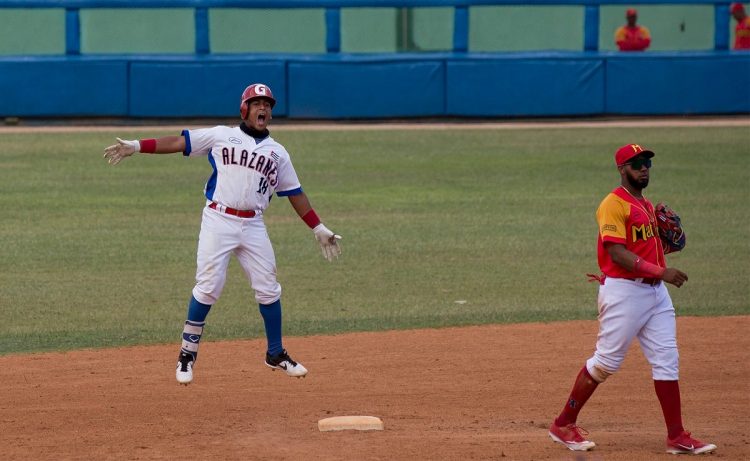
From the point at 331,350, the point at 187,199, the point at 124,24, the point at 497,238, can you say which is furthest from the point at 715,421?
the point at 124,24

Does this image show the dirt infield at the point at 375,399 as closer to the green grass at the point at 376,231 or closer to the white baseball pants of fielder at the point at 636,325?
the white baseball pants of fielder at the point at 636,325

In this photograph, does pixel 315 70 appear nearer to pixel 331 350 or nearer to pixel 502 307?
pixel 502 307

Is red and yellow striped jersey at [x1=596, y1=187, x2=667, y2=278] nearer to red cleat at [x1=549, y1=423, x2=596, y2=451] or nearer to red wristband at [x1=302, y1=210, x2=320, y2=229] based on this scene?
red cleat at [x1=549, y1=423, x2=596, y2=451]

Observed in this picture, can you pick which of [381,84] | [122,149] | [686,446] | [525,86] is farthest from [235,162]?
[525,86]

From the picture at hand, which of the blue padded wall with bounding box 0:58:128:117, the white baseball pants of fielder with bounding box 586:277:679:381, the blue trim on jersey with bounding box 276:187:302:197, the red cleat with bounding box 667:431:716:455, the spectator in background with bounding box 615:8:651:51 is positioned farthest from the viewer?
the spectator in background with bounding box 615:8:651:51

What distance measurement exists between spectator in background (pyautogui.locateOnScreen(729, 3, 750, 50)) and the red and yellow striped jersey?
1574 cm

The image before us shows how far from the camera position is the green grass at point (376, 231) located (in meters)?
10.7

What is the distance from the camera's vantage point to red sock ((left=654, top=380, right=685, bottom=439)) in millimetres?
6605

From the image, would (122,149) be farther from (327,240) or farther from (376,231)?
(376,231)

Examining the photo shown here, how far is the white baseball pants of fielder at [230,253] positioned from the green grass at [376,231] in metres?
2.26

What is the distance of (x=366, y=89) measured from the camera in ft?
67.3

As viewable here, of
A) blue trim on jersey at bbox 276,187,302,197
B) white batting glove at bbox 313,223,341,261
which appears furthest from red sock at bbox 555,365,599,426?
blue trim on jersey at bbox 276,187,302,197

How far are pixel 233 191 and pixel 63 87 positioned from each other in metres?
13.5

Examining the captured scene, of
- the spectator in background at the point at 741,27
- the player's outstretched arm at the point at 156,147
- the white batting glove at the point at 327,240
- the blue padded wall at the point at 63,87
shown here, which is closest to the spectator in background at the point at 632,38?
the spectator in background at the point at 741,27
